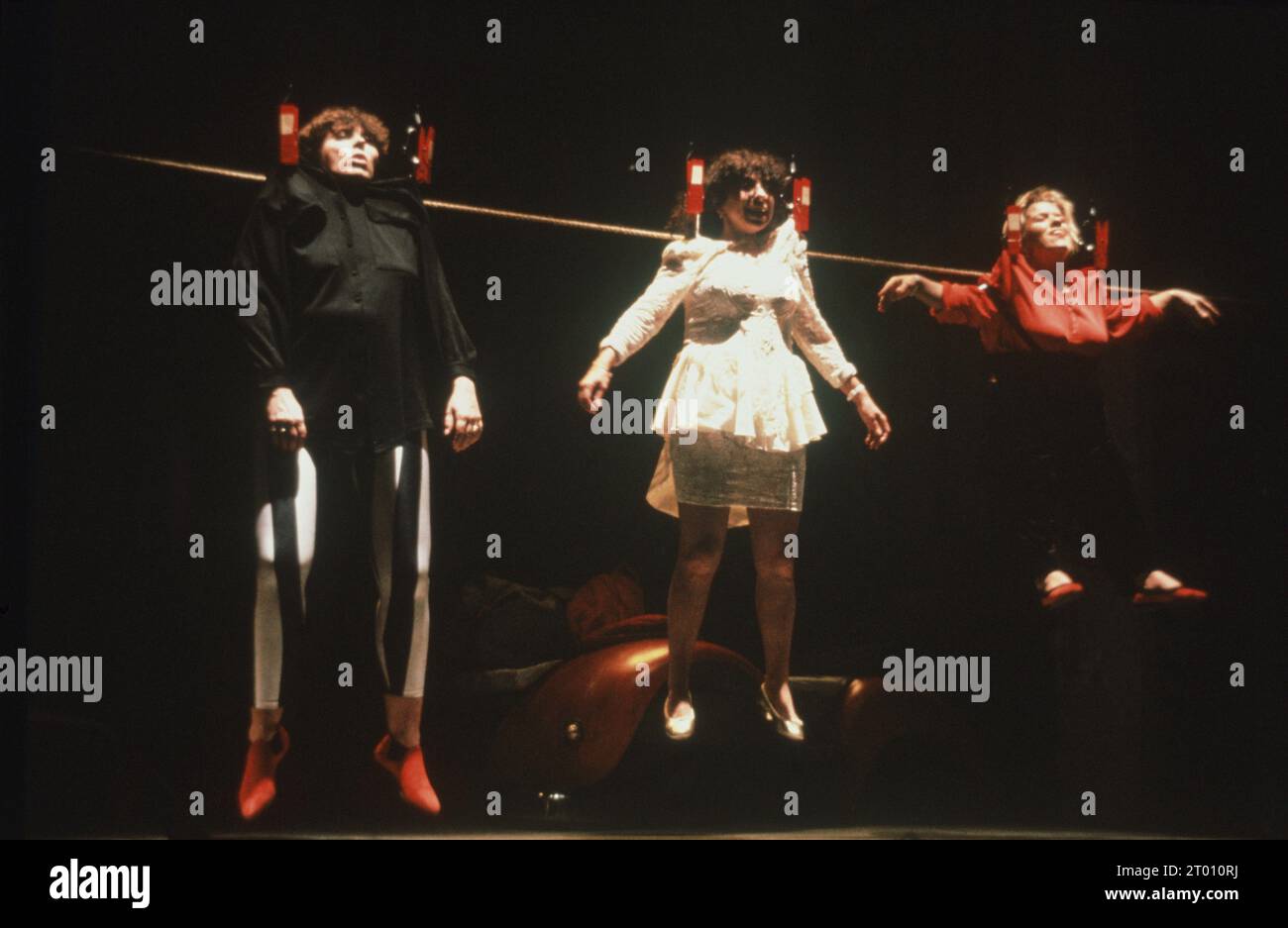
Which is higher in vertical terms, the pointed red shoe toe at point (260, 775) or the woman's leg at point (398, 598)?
the woman's leg at point (398, 598)

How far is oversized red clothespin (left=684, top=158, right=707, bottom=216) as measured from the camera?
4.16m

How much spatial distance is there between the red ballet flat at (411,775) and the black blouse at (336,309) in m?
0.88

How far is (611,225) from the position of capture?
4.18 meters

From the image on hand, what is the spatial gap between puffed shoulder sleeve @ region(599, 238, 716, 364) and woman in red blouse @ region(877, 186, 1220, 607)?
0.61m

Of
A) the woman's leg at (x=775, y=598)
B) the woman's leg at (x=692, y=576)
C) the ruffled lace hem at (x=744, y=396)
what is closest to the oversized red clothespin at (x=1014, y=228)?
the ruffled lace hem at (x=744, y=396)

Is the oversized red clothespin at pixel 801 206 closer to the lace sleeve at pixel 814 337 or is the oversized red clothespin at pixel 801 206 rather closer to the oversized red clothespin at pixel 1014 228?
the lace sleeve at pixel 814 337

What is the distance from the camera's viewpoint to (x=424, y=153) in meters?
4.11

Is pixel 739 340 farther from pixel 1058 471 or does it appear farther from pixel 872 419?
pixel 1058 471

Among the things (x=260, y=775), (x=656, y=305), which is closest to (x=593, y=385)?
(x=656, y=305)

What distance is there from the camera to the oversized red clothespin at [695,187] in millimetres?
4160

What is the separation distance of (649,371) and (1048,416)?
124cm

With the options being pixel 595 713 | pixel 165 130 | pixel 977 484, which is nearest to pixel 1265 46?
pixel 977 484

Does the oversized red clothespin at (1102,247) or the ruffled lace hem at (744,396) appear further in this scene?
the oversized red clothespin at (1102,247)

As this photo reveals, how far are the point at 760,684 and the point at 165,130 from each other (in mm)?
2432
